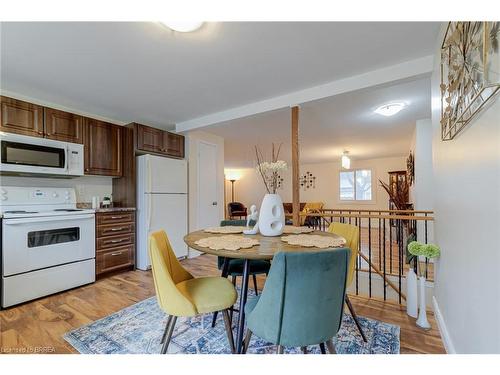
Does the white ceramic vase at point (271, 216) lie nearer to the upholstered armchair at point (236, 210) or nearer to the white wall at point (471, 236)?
the white wall at point (471, 236)

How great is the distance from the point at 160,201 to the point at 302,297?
287 centimetres

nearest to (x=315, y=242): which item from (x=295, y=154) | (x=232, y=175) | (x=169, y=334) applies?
(x=169, y=334)

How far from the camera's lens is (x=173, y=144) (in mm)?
3801

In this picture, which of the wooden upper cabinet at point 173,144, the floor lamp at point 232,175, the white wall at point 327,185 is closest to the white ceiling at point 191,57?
the wooden upper cabinet at point 173,144

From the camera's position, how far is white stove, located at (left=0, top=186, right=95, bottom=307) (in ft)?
7.16

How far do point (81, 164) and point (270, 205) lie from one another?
2.49 m

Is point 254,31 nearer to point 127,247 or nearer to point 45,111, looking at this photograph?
point 45,111

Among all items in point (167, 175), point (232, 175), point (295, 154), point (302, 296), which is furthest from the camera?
point (232, 175)

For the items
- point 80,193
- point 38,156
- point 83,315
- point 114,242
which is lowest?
point 83,315

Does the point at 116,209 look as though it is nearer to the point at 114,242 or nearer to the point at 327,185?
the point at 114,242

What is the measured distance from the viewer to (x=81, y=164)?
284 centimetres

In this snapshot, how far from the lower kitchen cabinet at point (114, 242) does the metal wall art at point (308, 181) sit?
649 cm

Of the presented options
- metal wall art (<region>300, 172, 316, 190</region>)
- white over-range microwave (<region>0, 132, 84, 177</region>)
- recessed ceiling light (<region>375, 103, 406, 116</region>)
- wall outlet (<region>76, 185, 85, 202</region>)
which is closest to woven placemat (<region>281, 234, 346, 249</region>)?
recessed ceiling light (<region>375, 103, 406, 116</region>)
